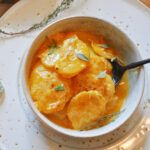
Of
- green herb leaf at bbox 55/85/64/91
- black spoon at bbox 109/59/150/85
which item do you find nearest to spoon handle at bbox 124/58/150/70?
black spoon at bbox 109/59/150/85

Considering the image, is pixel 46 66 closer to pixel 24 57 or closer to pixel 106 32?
pixel 24 57

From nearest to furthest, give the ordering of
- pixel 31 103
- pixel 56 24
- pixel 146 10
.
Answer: pixel 31 103
pixel 56 24
pixel 146 10

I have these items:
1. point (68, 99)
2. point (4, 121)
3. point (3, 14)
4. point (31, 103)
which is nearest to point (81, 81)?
point (68, 99)

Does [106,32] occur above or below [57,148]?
above

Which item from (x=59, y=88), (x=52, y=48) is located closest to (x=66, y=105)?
(x=59, y=88)

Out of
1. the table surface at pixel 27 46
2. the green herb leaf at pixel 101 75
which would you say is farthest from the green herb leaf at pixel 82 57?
the table surface at pixel 27 46

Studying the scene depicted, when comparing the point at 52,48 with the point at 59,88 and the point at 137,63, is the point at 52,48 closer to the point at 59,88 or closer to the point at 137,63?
the point at 59,88
